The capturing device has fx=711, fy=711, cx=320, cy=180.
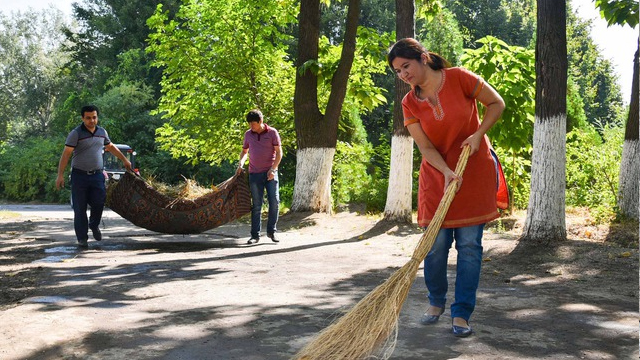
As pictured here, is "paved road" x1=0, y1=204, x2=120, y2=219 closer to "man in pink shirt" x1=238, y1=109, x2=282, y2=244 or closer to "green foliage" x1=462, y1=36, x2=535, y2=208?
"man in pink shirt" x1=238, y1=109, x2=282, y2=244

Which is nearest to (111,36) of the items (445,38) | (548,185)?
(445,38)

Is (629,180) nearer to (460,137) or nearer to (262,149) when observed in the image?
(262,149)

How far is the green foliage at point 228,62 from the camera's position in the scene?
19219 millimetres

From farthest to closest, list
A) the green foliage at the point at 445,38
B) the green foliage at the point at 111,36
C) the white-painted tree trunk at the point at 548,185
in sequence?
the green foliage at the point at 111,36
the green foliage at the point at 445,38
the white-painted tree trunk at the point at 548,185

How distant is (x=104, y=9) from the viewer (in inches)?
1885

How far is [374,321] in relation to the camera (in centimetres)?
445

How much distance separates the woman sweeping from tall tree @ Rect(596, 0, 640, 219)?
771cm

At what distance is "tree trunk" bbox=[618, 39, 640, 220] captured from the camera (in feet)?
38.2

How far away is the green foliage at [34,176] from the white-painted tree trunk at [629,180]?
91.1ft

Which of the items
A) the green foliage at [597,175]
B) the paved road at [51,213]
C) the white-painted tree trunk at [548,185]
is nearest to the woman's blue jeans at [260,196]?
the white-painted tree trunk at [548,185]

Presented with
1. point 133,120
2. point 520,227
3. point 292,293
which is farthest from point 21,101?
point 292,293

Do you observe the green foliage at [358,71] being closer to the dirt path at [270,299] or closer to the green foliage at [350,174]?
the green foliage at [350,174]

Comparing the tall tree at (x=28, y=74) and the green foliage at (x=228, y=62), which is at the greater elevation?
the tall tree at (x=28, y=74)

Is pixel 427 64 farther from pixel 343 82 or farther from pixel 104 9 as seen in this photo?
pixel 104 9
